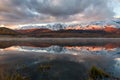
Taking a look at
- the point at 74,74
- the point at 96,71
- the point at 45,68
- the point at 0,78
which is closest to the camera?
the point at 0,78

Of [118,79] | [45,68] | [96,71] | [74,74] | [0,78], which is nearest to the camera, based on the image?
[0,78]

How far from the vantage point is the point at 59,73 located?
2161 centimetres

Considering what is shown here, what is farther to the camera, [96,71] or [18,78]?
[96,71]

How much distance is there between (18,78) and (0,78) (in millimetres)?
1908

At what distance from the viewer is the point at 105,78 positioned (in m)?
18.9

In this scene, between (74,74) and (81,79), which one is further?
(74,74)

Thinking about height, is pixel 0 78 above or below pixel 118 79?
above

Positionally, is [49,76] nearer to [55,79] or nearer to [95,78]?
[55,79]

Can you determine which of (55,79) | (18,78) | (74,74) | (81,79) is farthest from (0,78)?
(74,74)

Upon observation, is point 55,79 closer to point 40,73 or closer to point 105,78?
point 40,73

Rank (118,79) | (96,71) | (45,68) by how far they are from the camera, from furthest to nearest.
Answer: (45,68) → (96,71) → (118,79)

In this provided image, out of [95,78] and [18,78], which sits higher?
[18,78]

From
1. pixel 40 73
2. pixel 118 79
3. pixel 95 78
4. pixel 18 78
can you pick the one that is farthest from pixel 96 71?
pixel 18 78

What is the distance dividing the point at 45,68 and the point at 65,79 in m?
5.45
